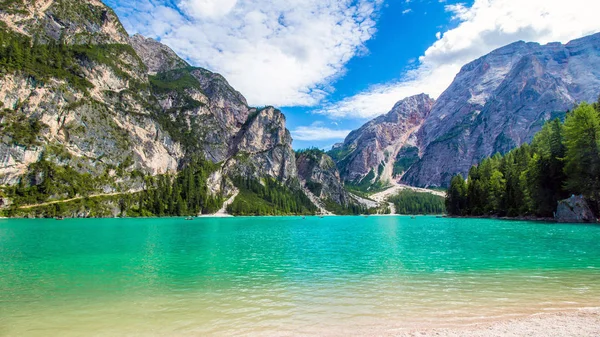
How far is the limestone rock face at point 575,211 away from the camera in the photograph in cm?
7312

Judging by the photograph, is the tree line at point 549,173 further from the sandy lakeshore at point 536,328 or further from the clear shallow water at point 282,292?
the sandy lakeshore at point 536,328

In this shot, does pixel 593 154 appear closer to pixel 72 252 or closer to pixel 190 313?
pixel 190 313

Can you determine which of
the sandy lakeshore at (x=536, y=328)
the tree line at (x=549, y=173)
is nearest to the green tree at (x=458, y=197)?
the tree line at (x=549, y=173)

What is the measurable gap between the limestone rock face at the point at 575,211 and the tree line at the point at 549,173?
186 cm

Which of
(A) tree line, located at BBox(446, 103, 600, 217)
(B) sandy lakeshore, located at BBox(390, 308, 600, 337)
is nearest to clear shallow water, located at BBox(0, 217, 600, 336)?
(B) sandy lakeshore, located at BBox(390, 308, 600, 337)

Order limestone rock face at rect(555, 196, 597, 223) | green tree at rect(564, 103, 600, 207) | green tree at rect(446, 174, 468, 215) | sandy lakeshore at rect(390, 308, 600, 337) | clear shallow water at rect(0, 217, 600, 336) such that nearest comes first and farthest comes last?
1. sandy lakeshore at rect(390, 308, 600, 337)
2. clear shallow water at rect(0, 217, 600, 336)
3. green tree at rect(564, 103, 600, 207)
4. limestone rock face at rect(555, 196, 597, 223)
5. green tree at rect(446, 174, 468, 215)

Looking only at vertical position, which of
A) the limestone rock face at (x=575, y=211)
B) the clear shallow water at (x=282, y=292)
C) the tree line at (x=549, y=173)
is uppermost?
the tree line at (x=549, y=173)

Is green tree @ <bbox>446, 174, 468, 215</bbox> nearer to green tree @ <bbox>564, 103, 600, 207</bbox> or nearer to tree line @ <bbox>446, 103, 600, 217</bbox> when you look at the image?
tree line @ <bbox>446, 103, 600, 217</bbox>

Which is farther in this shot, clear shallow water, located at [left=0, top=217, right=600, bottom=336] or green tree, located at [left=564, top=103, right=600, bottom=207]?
green tree, located at [left=564, top=103, right=600, bottom=207]

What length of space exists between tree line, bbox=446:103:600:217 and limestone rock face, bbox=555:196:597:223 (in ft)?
6.10

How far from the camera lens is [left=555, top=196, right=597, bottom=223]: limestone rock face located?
240 feet

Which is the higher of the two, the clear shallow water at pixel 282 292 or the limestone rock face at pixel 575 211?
the limestone rock face at pixel 575 211

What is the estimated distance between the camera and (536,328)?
12.6 m

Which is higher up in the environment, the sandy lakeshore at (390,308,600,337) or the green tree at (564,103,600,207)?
the green tree at (564,103,600,207)
